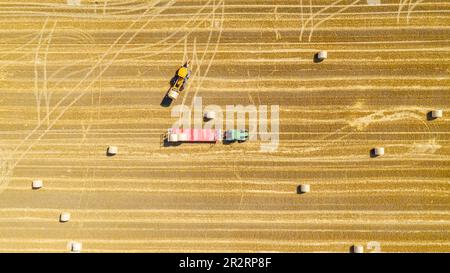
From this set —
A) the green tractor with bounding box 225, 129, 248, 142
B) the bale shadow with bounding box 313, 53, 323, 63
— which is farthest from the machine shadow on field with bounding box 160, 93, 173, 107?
the bale shadow with bounding box 313, 53, 323, 63

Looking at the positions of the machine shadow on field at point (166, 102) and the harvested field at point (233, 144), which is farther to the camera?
the machine shadow on field at point (166, 102)

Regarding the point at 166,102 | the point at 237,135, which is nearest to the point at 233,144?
the point at 237,135

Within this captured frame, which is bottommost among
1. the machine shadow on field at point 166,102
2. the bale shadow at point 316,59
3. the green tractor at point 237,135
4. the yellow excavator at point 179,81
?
the green tractor at point 237,135

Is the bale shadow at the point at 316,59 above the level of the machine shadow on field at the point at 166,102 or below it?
above

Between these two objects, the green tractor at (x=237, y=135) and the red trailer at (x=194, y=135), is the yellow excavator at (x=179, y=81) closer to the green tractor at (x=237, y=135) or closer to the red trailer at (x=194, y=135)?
the red trailer at (x=194, y=135)

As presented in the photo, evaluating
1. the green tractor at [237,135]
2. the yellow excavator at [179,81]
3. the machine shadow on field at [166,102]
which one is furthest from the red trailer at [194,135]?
the yellow excavator at [179,81]

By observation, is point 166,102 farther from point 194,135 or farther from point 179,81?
point 194,135

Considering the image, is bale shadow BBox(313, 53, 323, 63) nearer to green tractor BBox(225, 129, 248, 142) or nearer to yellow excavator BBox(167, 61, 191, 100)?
green tractor BBox(225, 129, 248, 142)
